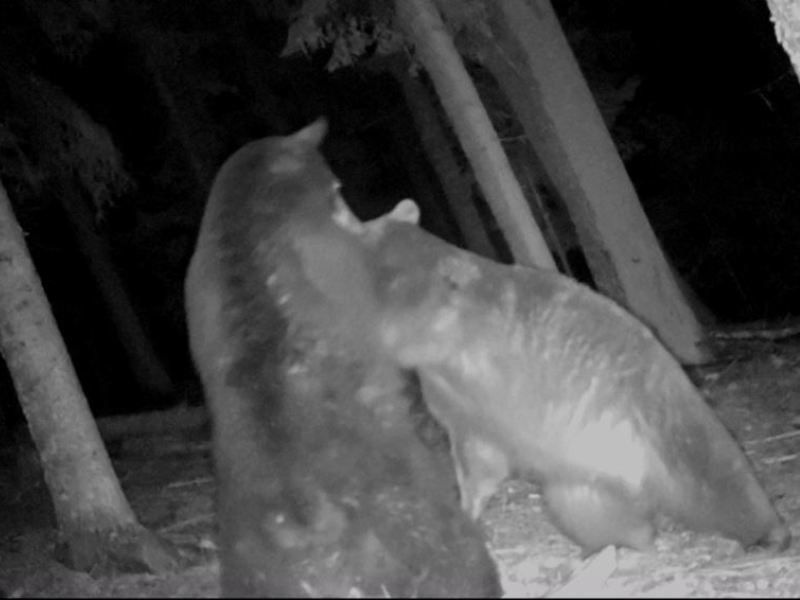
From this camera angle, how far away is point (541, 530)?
6414 millimetres

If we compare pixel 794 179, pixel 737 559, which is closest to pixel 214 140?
pixel 794 179

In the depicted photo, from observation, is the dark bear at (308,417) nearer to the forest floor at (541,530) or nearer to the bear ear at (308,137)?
the bear ear at (308,137)

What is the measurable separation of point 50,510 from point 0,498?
181 centimetres

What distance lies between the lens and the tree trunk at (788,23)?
7.01 m

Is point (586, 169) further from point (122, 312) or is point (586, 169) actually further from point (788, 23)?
point (122, 312)

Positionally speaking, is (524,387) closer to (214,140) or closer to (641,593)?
(641,593)

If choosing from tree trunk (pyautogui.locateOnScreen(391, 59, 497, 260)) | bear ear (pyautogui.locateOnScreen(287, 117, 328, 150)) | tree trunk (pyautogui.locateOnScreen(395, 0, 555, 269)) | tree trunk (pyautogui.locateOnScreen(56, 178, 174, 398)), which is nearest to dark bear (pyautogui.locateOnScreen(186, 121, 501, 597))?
bear ear (pyautogui.locateOnScreen(287, 117, 328, 150))

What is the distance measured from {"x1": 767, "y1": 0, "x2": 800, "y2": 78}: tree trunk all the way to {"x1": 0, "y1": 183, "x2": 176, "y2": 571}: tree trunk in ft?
17.1

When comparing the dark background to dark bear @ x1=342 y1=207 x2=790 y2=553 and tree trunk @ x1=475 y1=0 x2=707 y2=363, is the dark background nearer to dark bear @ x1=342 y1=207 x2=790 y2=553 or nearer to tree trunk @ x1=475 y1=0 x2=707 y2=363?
tree trunk @ x1=475 y1=0 x2=707 y2=363

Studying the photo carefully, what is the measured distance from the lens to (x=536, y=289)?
319 cm

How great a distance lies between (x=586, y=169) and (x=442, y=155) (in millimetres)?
8843

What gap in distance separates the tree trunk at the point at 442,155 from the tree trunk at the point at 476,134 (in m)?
9.13

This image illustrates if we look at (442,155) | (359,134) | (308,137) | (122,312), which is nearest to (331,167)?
(442,155)

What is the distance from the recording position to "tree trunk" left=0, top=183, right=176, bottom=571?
22.2ft
